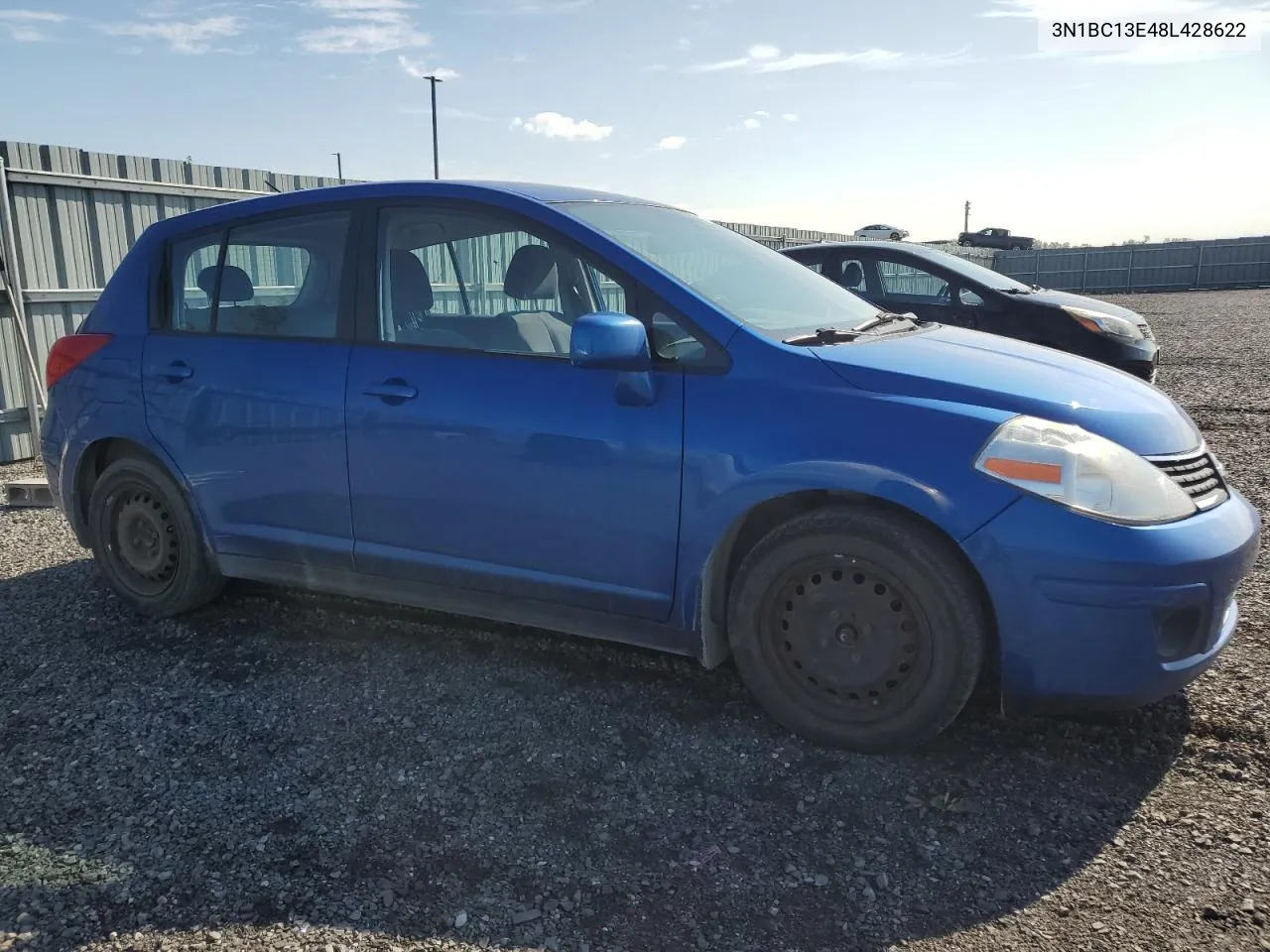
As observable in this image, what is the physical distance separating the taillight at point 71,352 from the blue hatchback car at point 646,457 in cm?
2

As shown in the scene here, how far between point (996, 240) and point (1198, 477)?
43.0 meters

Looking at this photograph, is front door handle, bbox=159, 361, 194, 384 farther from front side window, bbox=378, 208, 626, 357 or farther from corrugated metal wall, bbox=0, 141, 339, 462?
corrugated metal wall, bbox=0, 141, 339, 462

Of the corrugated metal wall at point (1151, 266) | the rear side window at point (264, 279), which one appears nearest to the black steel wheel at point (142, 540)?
the rear side window at point (264, 279)

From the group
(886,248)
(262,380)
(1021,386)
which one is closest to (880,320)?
(1021,386)

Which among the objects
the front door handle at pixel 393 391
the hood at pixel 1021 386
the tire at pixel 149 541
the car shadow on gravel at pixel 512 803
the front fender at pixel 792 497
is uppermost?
the hood at pixel 1021 386

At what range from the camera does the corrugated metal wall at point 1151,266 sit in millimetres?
37344

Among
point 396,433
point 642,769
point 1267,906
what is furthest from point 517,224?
point 1267,906

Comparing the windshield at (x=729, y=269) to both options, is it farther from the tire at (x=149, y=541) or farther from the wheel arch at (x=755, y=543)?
the tire at (x=149, y=541)

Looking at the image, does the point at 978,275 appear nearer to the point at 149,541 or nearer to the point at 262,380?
the point at 262,380

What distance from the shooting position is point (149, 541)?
14.1 feet

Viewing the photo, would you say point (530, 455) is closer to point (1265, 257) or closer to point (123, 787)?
point (123, 787)

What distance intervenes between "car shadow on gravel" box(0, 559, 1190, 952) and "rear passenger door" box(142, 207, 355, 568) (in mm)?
576

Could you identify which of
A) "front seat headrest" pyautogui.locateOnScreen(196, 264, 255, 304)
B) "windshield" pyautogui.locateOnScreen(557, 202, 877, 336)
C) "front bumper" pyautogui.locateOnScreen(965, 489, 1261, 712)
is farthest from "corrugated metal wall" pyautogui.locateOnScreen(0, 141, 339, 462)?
"front bumper" pyautogui.locateOnScreen(965, 489, 1261, 712)

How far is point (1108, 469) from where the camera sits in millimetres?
2738
